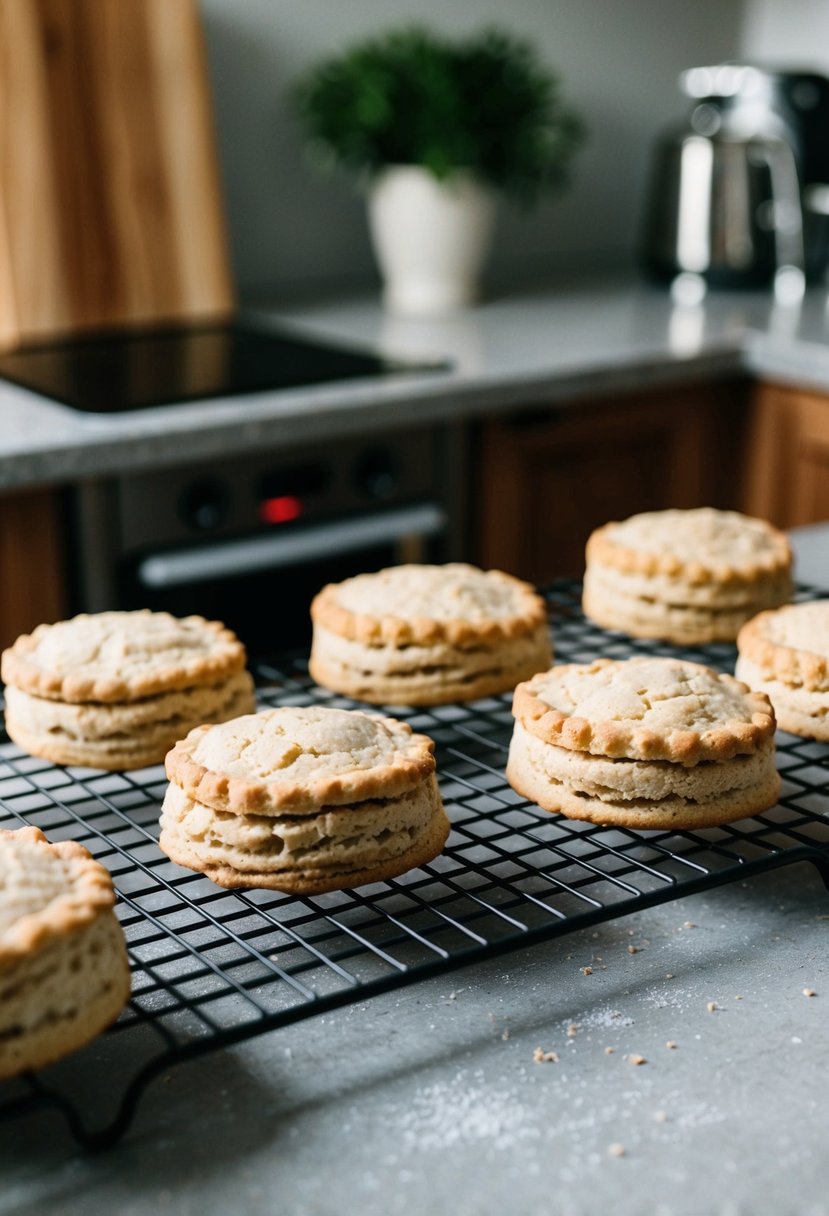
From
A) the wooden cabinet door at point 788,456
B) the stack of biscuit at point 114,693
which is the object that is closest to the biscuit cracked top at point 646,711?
the stack of biscuit at point 114,693

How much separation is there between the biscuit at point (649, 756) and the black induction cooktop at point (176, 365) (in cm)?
143

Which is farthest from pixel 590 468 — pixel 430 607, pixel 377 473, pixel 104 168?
pixel 430 607

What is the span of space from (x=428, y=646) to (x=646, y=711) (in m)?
0.34

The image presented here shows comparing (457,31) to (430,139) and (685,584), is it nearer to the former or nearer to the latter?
(430,139)

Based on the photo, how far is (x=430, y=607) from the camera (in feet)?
5.30

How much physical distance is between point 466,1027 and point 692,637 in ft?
2.70

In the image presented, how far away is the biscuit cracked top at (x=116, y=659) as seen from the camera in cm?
139

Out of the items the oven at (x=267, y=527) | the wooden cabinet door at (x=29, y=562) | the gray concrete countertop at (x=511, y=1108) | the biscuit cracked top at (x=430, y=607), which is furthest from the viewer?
the oven at (x=267, y=527)

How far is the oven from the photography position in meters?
2.52

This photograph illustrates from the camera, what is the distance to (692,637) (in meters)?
1.75

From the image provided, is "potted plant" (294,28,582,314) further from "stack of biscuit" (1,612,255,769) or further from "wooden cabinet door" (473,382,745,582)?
"stack of biscuit" (1,612,255,769)

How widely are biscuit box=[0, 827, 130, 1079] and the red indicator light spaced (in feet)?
5.59

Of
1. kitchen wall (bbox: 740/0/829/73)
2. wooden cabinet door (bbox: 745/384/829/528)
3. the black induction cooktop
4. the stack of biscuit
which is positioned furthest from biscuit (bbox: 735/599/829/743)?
kitchen wall (bbox: 740/0/829/73)

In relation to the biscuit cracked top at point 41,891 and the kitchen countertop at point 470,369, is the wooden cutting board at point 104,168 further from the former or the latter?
the biscuit cracked top at point 41,891
